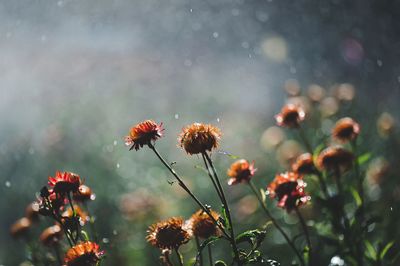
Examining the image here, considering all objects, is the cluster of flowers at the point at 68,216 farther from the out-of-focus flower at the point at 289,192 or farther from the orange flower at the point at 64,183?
the out-of-focus flower at the point at 289,192

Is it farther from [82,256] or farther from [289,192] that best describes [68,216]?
[289,192]

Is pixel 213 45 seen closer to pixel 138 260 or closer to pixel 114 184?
pixel 114 184

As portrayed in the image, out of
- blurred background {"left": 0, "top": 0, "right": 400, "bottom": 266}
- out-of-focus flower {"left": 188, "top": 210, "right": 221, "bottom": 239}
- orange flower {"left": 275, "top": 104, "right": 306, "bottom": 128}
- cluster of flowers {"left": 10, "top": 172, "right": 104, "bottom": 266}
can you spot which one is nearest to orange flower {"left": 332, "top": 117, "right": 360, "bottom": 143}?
orange flower {"left": 275, "top": 104, "right": 306, "bottom": 128}

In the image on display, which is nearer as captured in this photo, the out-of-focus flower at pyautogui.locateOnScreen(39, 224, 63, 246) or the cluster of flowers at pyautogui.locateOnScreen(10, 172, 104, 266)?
the cluster of flowers at pyautogui.locateOnScreen(10, 172, 104, 266)

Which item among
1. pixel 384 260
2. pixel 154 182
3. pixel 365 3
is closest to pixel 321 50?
pixel 365 3

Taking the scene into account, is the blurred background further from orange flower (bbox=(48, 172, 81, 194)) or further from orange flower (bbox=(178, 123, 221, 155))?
orange flower (bbox=(48, 172, 81, 194))

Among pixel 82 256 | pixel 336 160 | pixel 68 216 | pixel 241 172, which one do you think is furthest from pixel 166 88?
pixel 82 256
